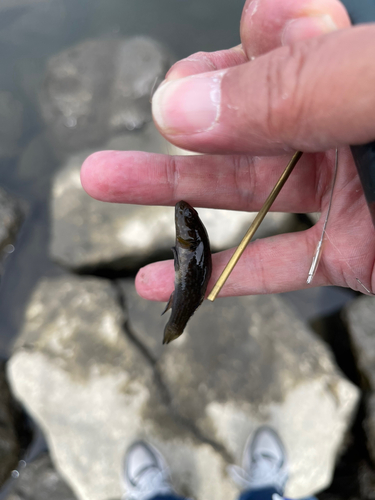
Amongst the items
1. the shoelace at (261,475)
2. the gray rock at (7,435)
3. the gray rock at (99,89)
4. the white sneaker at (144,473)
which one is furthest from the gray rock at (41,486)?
the gray rock at (99,89)

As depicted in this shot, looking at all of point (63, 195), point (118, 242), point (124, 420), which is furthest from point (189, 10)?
point (124, 420)

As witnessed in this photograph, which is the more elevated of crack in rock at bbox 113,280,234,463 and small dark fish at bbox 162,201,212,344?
small dark fish at bbox 162,201,212,344

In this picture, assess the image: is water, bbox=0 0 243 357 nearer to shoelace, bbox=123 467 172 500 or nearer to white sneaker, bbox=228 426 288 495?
shoelace, bbox=123 467 172 500

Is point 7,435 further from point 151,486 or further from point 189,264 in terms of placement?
point 189,264

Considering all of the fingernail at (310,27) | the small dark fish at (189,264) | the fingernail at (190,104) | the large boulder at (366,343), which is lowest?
the large boulder at (366,343)

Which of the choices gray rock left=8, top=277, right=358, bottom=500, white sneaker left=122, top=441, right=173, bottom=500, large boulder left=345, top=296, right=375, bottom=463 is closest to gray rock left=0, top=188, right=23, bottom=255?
gray rock left=8, top=277, right=358, bottom=500

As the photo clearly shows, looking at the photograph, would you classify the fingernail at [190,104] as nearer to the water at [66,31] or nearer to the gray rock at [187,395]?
the gray rock at [187,395]
